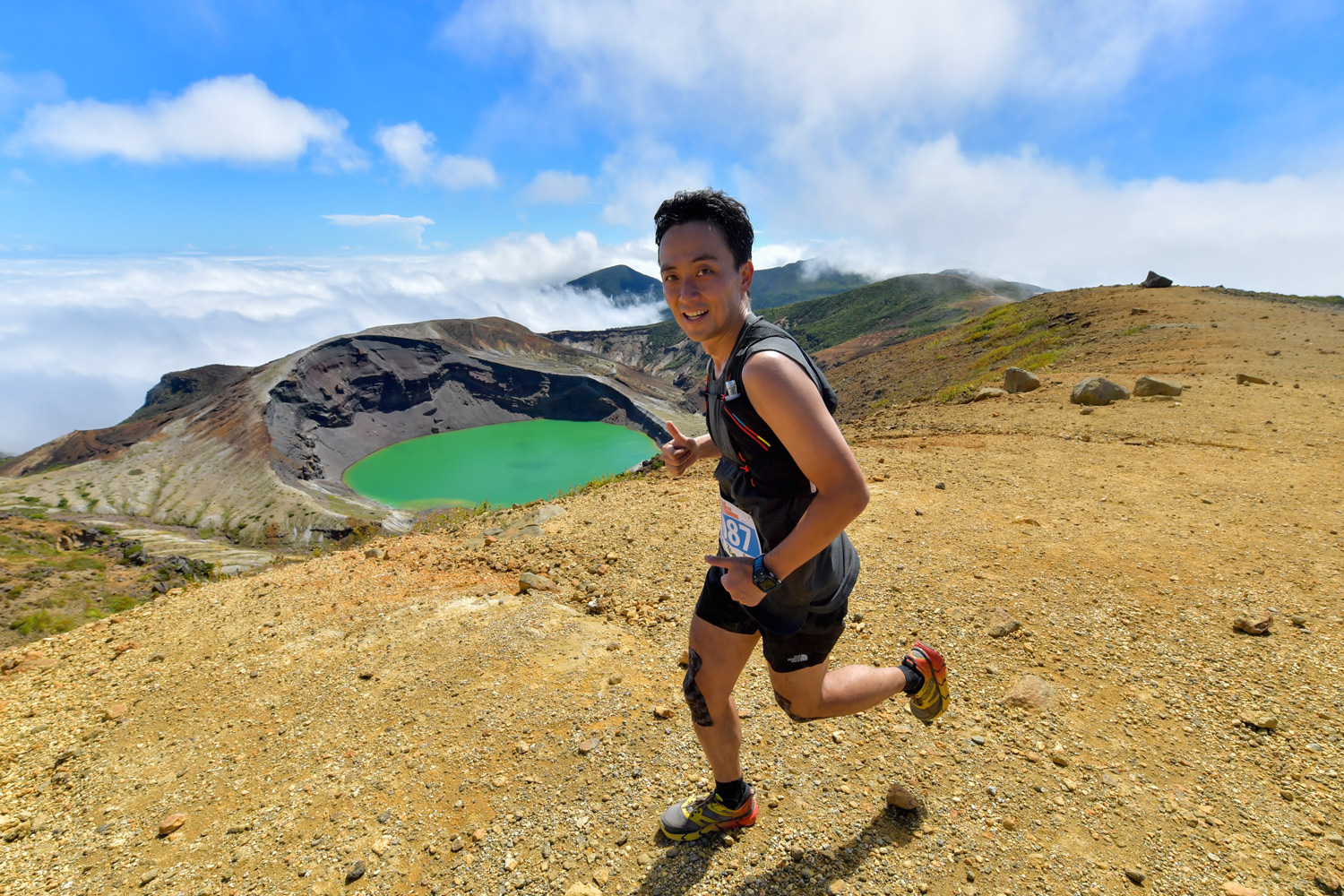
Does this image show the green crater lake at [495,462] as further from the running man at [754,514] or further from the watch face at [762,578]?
the watch face at [762,578]

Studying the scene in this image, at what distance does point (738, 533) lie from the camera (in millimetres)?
2129

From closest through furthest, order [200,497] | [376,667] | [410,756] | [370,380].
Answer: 1. [410,756]
2. [376,667]
3. [200,497]
4. [370,380]

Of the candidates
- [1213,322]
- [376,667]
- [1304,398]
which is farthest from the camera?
[1213,322]

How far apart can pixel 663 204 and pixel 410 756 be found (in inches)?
118

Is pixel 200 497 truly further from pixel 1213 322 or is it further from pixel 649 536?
pixel 1213 322

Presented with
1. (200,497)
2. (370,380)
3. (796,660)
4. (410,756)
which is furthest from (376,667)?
(370,380)

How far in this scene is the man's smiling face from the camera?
1.89m

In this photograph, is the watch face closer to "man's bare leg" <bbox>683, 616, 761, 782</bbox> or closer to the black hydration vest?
the black hydration vest

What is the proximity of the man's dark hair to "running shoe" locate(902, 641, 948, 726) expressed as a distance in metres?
1.90

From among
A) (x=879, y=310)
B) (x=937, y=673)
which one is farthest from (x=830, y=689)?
(x=879, y=310)

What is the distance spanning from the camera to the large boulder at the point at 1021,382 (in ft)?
41.1

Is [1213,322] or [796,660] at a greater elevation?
[1213,322]

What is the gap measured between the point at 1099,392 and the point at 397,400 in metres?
90.8

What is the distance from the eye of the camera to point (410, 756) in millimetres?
2992
